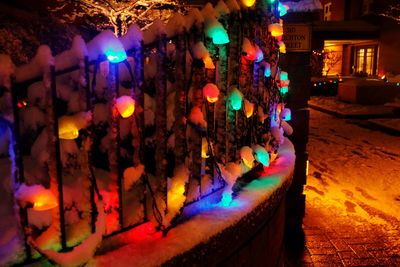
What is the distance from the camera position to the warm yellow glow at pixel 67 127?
69.7 inches

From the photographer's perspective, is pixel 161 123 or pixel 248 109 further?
pixel 248 109

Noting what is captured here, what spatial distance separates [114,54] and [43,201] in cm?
79

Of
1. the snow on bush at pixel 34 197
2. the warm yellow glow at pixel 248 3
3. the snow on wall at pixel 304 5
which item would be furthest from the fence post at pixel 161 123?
the snow on wall at pixel 304 5

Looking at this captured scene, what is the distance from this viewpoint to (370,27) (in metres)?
30.8

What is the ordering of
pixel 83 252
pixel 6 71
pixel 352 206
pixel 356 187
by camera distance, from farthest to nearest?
pixel 356 187
pixel 352 206
pixel 83 252
pixel 6 71

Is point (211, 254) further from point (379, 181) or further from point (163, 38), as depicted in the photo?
point (379, 181)

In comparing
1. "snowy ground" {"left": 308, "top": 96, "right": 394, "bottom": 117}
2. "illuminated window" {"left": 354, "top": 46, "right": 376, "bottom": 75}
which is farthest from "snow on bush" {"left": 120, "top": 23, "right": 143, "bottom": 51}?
"illuminated window" {"left": 354, "top": 46, "right": 376, "bottom": 75}

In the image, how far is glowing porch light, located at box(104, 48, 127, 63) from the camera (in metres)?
1.73

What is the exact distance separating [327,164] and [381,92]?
13169mm

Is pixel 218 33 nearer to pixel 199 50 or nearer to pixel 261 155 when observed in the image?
pixel 199 50

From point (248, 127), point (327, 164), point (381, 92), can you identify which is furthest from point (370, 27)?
point (248, 127)

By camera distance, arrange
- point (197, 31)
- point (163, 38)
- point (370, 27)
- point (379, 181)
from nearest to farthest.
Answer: point (163, 38) → point (197, 31) → point (379, 181) → point (370, 27)

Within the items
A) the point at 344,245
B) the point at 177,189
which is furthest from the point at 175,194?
the point at 344,245

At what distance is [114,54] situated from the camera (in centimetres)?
173
